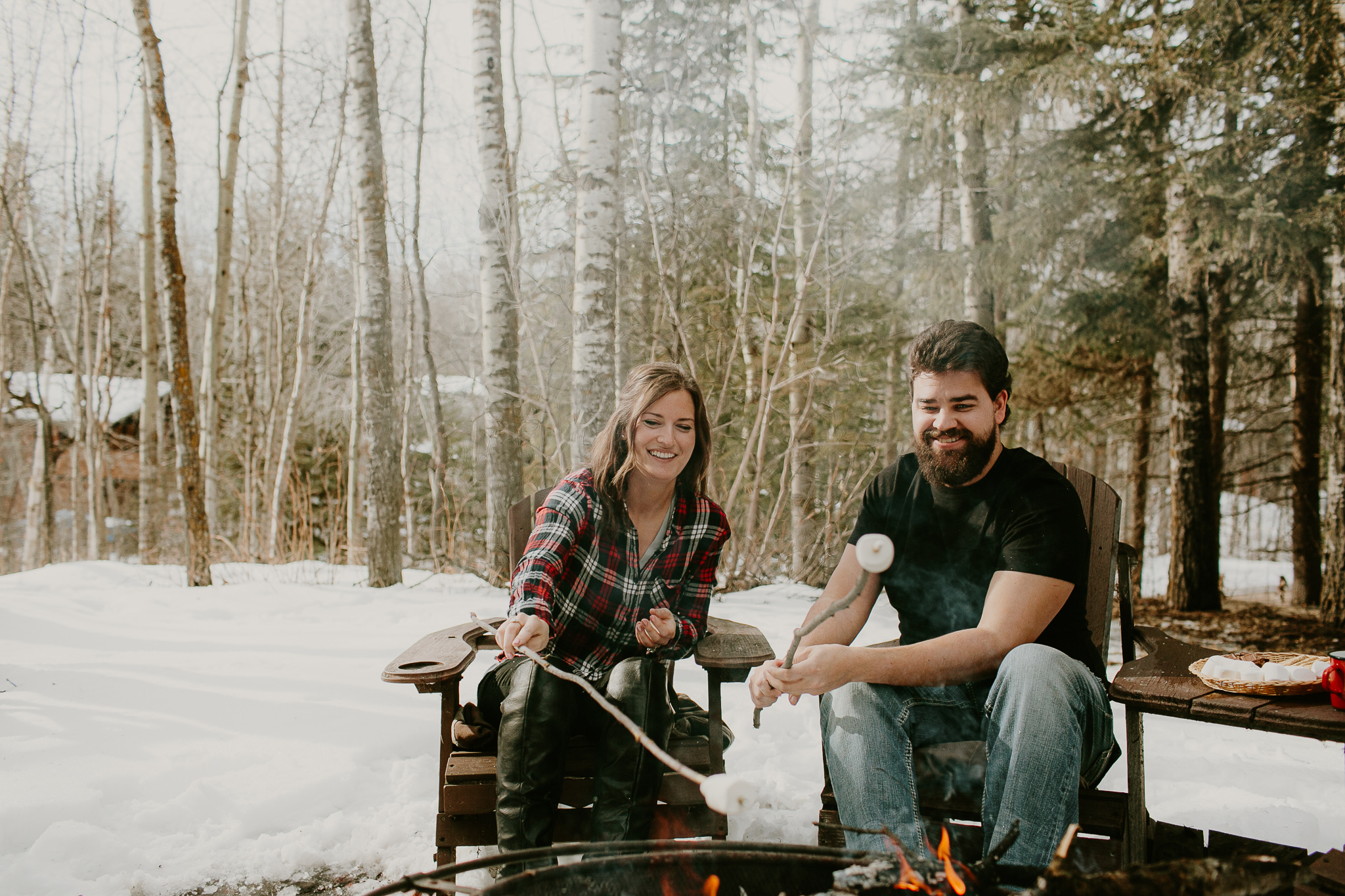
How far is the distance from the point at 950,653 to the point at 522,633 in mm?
1007

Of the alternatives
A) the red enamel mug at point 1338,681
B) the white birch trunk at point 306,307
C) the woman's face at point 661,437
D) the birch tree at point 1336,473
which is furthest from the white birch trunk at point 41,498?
the birch tree at point 1336,473

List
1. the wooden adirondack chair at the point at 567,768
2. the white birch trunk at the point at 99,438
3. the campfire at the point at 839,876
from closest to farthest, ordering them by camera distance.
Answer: the campfire at the point at 839,876 → the wooden adirondack chair at the point at 567,768 → the white birch trunk at the point at 99,438

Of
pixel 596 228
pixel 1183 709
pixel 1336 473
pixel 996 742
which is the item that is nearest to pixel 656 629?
pixel 996 742

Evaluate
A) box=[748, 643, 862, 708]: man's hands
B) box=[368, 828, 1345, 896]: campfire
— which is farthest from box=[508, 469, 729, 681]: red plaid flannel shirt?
box=[368, 828, 1345, 896]: campfire

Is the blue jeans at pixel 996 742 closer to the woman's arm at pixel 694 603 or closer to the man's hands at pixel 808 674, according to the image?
the man's hands at pixel 808 674

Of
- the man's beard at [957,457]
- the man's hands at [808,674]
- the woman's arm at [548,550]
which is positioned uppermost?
the man's beard at [957,457]

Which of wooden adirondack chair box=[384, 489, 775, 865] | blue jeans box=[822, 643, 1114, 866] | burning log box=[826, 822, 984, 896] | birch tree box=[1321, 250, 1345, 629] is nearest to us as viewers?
burning log box=[826, 822, 984, 896]

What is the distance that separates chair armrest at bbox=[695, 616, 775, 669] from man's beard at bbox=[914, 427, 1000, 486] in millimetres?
641

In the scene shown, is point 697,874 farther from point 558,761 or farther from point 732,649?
point 732,649

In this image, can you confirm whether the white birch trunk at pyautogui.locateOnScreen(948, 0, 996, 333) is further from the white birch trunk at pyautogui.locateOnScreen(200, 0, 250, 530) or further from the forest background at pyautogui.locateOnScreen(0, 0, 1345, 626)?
the white birch trunk at pyautogui.locateOnScreen(200, 0, 250, 530)

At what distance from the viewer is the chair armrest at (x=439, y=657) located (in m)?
1.87

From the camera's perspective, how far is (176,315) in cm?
595

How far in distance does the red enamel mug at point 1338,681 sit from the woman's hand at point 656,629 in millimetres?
1415

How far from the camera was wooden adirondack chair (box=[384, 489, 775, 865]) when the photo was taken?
194 cm
